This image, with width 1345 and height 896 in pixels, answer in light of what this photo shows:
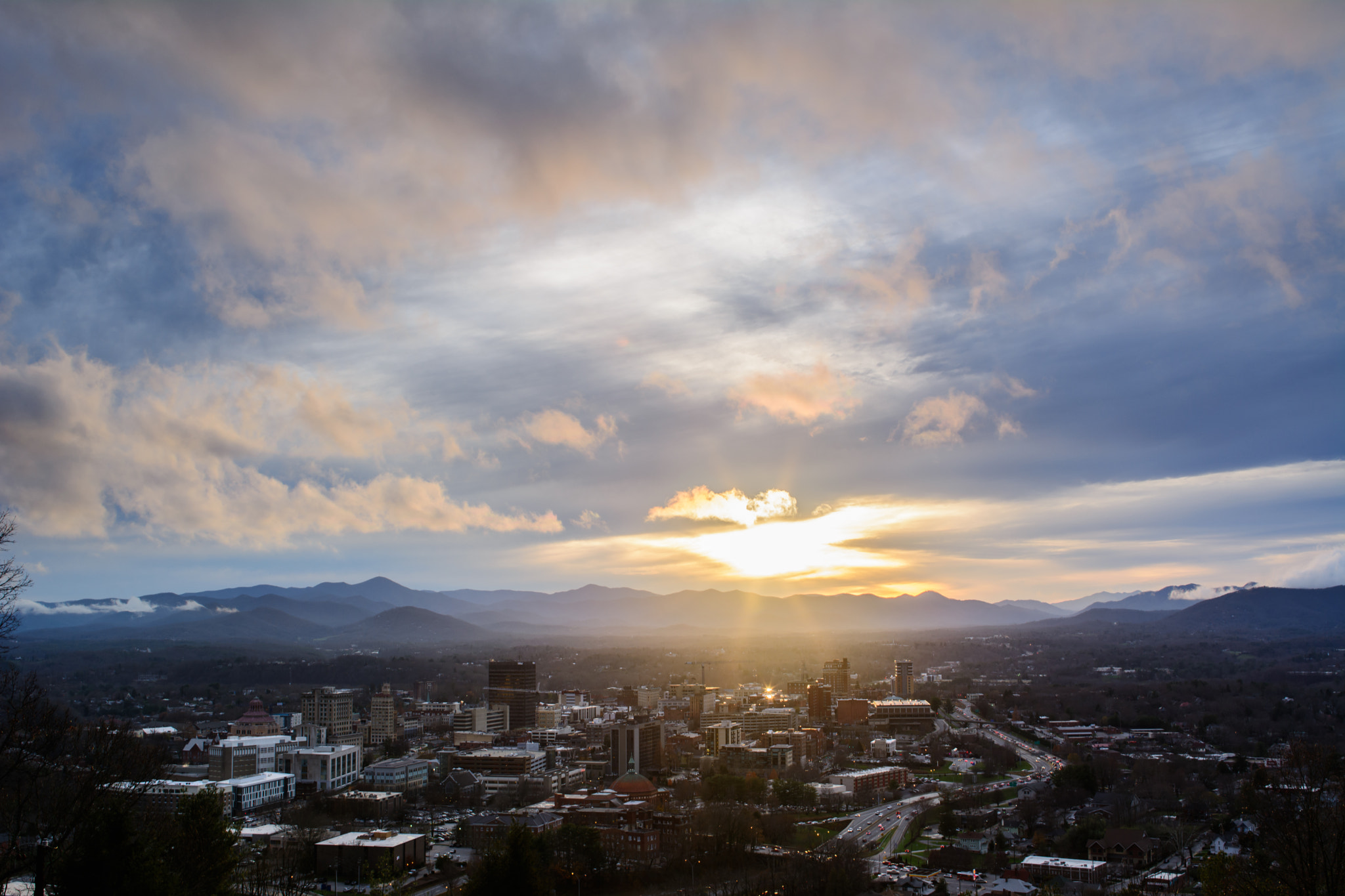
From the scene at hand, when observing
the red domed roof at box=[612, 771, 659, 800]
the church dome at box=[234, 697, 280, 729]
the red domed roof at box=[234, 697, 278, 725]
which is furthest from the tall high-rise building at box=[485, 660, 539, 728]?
the red domed roof at box=[612, 771, 659, 800]

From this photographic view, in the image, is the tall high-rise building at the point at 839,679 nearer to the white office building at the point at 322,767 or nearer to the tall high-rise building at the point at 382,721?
the tall high-rise building at the point at 382,721

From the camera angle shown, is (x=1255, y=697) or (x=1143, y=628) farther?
(x=1143, y=628)

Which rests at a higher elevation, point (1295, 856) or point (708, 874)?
point (1295, 856)

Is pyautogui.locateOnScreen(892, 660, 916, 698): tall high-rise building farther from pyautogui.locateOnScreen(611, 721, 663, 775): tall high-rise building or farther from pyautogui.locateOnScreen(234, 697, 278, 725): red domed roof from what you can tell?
pyautogui.locateOnScreen(234, 697, 278, 725): red domed roof

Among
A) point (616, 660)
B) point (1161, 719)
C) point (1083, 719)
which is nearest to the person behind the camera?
point (1161, 719)

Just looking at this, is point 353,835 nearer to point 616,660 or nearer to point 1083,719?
point 1083,719

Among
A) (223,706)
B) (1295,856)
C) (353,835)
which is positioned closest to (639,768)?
(353,835)
